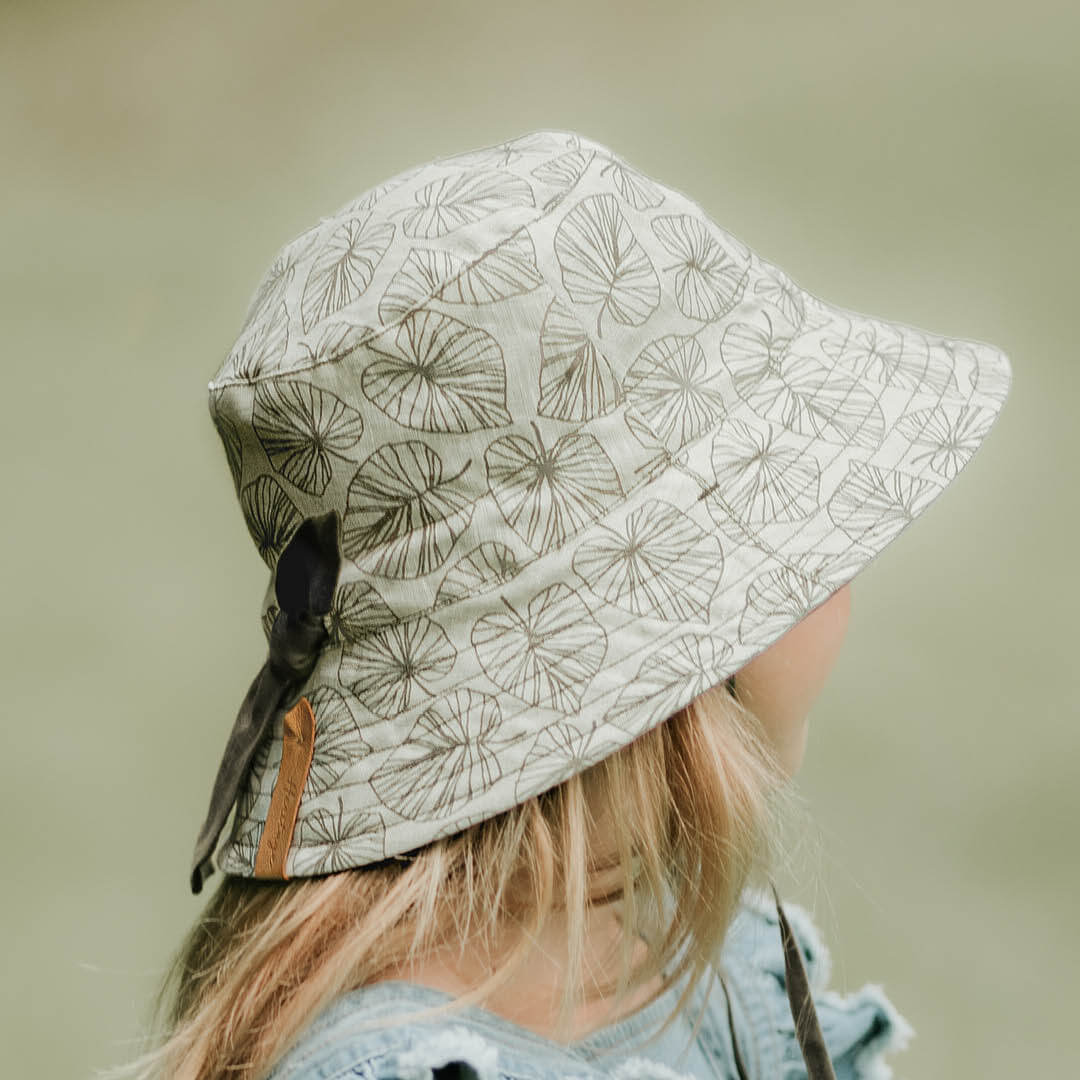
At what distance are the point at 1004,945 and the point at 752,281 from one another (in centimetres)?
86

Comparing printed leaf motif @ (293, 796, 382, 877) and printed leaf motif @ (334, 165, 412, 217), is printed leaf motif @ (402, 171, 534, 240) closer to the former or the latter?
printed leaf motif @ (334, 165, 412, 217)

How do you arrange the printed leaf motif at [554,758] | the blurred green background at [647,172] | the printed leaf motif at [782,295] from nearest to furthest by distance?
the printed leaf motif at [554,758], the printed leaf motif at [782,295], the blurred green background at [647,172]

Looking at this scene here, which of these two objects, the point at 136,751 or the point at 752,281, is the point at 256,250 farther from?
the point at 752,281

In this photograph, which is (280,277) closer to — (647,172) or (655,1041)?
(655,1041)

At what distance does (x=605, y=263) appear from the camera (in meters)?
0.56

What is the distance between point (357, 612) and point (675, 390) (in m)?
Result: 0.20

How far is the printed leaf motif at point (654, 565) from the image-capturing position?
55cm

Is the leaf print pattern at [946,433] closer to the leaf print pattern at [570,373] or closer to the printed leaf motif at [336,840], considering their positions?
the leaf print pattern at [570,373]

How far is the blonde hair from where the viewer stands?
571 mm

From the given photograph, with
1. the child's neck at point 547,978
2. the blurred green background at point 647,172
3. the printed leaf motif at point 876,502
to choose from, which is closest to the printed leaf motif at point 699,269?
the printed leaf motif at point 876,502

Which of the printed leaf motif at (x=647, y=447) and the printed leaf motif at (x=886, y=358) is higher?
the printed leaf motif at (x=886, y=358)

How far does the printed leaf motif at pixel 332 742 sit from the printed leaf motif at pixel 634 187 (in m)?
0.30

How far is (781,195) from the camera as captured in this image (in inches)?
46.5

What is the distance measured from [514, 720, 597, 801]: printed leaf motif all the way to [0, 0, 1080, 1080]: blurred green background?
0.68 m
